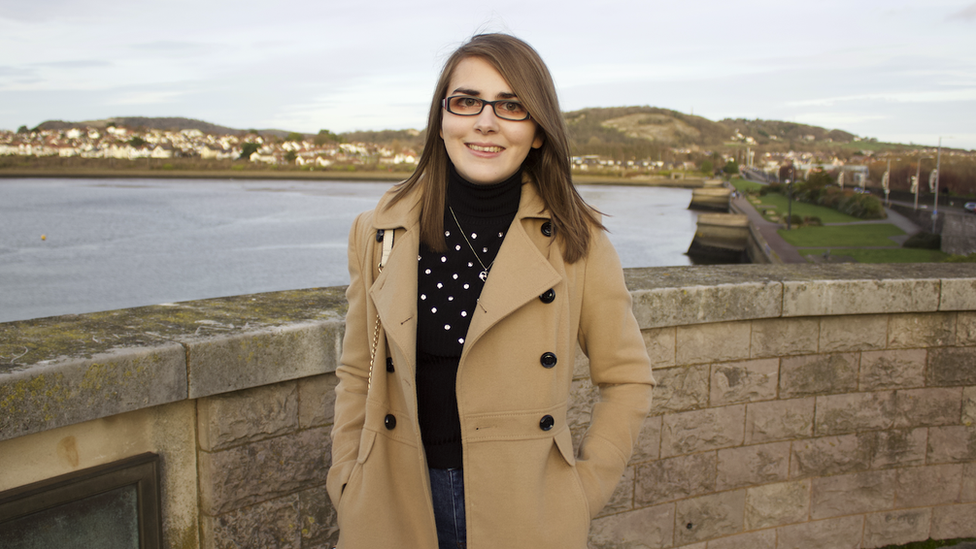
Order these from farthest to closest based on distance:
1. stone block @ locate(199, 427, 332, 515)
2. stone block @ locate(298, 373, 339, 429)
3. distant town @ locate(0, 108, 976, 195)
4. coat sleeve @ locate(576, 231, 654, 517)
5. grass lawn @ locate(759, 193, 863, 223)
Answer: distant town @ locate(0, 108, 976, 195)
grass lawn @ locate(759, 193, 863, 223)
stone block @ locate(298, 373, 339, 429)
stone block @ locate(199, 427, 332, 515)
coat sleeve @ locate(576, 231, 654, 517)

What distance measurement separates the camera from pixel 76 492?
1.51 meters

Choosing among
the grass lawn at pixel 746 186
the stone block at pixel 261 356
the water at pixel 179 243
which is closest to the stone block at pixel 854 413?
the stone block at pixel 261 356

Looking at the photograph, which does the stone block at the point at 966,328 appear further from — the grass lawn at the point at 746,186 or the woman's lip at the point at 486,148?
the grass lawn at the point at 746,186

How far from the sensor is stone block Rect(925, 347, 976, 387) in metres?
2.76

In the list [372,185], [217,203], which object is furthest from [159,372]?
[372,185]

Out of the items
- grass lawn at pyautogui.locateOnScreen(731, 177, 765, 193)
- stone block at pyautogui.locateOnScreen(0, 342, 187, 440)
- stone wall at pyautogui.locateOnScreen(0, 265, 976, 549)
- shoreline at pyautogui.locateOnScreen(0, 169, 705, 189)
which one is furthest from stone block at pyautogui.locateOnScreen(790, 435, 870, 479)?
shoreline at pyautogui.locateOnScreen(0, 169, 705, 189)

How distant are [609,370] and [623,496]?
Answer: 4.10ft

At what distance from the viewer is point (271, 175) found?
342 ft

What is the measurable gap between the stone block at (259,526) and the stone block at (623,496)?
1.11 m

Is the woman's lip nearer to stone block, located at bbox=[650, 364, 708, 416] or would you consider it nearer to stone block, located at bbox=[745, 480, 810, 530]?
stone block, located at bbox=[650, 364, 708, 416]

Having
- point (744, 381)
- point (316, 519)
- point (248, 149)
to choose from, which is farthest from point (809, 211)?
point (248, 149)

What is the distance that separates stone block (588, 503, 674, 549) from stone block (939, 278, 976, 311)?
1305 mm

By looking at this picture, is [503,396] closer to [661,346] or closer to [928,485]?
[661,346]

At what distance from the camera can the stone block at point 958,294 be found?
268 cm
